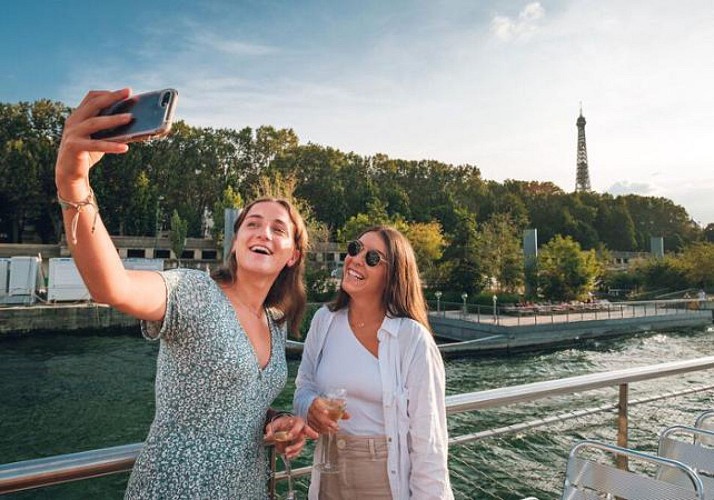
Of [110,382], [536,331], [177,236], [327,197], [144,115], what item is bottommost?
[110,382]

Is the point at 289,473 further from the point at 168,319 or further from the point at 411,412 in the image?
the point at 168,319

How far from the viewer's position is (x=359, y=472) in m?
1.79

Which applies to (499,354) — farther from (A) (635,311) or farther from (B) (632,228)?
(B) (632,228)

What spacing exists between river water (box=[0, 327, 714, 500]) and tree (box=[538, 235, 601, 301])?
5428 millimetres

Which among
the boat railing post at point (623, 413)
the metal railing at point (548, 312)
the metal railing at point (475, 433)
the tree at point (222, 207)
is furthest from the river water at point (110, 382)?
the tree at point (222, 207)

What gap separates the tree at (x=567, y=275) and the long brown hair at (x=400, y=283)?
97.3 ft

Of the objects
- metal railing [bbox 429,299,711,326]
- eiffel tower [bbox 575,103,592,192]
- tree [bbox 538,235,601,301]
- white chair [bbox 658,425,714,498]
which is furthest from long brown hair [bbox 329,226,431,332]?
eiffel tower [bbox 575,103,592,192]

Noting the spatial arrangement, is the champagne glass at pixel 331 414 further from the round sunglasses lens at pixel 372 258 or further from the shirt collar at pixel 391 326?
the round sunglasses lens at pixel 372 258

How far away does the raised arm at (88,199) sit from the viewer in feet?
3.43

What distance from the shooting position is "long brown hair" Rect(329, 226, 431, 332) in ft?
6.55

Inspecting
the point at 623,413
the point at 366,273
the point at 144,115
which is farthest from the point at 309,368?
the point at 623,413

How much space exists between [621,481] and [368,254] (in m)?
1.43

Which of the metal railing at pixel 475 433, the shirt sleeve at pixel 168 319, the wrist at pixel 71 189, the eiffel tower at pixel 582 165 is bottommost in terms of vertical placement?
the metal railing at pixel 475 433

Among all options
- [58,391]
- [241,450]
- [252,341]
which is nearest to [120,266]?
[252,341]
